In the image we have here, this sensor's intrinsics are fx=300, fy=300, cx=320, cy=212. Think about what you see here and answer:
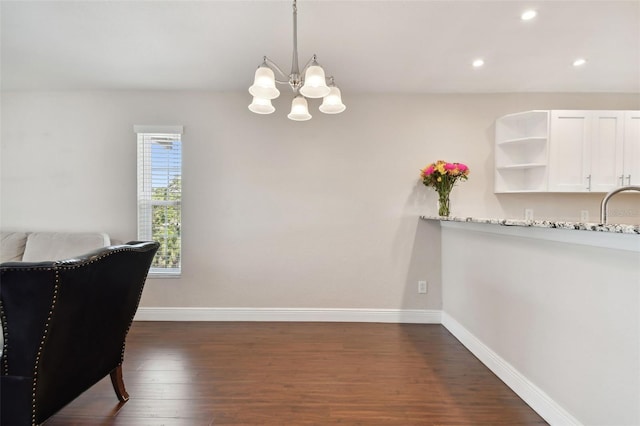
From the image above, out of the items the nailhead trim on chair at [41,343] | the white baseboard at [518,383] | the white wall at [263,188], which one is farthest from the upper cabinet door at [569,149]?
the nailhead trim on chair at [41,343]

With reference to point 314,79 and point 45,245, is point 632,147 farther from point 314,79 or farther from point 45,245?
point 45,245

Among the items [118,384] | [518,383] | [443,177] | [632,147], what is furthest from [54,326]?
[632,147]

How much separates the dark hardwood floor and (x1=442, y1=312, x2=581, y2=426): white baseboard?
0.15 ft

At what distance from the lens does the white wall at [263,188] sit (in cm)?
322

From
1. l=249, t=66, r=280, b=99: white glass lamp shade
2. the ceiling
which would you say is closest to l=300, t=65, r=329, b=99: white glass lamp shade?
l=249, t=66, r=280, b=99: white glass lamp shade

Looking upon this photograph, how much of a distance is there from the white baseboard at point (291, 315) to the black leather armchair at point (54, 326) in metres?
1.59

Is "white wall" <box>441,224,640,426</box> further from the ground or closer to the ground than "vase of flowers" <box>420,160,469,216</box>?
closer to the ground

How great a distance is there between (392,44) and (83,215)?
11.5 ft

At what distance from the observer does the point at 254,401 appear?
1.85m

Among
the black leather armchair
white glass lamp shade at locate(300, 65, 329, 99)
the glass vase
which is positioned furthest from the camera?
the glass vase

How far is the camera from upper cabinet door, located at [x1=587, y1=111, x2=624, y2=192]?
9.48 feet

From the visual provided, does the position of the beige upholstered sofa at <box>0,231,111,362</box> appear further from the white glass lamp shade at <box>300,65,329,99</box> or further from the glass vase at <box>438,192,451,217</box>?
the glass vase at <box>438,192,451,217</box>

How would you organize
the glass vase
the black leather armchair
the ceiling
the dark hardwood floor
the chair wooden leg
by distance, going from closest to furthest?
the black leather armchair, the dark hardwood floor, the chair wooden leg, the ceiling, the glass vase

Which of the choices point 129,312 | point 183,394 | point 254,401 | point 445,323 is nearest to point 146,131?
point 129,312
